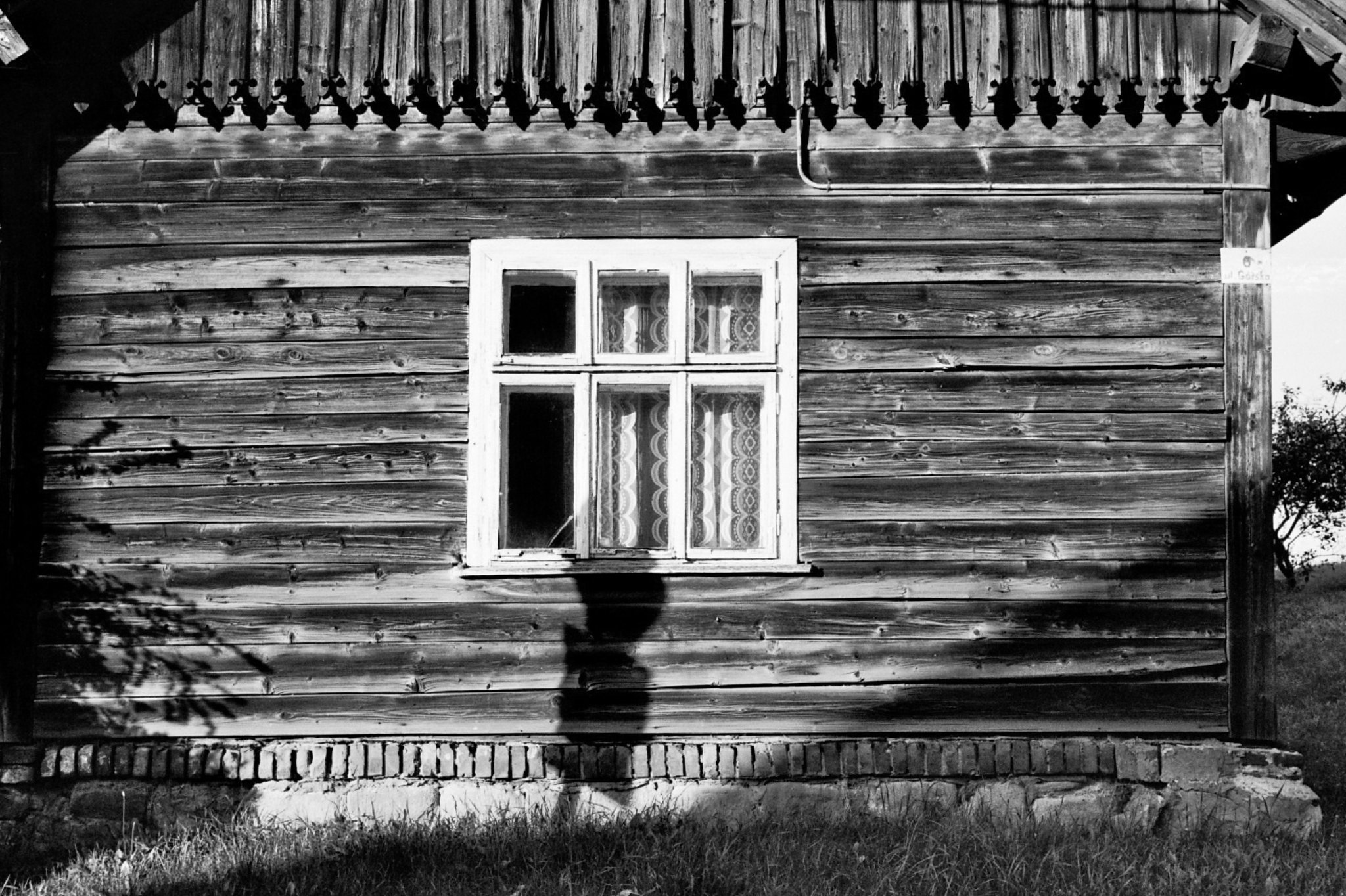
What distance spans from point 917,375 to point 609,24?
212 centimetres

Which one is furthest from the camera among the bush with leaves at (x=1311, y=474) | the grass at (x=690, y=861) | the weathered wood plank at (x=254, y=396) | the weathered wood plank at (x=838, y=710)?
the bush with leaves at (x=1311, y=474)

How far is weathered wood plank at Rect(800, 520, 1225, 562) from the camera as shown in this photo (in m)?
5.29

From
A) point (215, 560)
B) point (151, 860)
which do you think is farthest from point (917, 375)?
point (151, 860)

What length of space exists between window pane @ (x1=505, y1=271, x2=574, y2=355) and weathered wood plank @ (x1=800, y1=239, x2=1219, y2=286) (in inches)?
42.9

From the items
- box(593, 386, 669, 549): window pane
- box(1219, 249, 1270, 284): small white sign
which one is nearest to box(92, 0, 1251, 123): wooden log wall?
box(1219, 249, 1270, 284): small white sign

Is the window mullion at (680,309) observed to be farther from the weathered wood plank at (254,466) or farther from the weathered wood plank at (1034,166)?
the weathered wood plank at (254,466)

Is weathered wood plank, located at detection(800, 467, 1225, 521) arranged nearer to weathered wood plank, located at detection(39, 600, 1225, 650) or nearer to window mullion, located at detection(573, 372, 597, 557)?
weathered wood plank, located at detection(39, 600, 1225, 650)

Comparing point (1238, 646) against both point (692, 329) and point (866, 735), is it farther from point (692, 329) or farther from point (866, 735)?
point (692, 329)

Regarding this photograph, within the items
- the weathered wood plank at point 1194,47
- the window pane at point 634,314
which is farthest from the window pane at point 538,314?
the weathered wood plank at point 1194,47

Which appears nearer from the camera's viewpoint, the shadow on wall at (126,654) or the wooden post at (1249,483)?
the wooden post at (1249,483)

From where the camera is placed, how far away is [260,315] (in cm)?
542

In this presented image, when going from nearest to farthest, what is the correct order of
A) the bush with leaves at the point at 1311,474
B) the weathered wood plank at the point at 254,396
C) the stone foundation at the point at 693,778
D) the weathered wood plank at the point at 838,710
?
the stone foundation at the point at 693,778
the weathered wood plank at the point at 838,710
the weathered wood plank at the point at 254,396
the bush with leaves at the point at 1311,474

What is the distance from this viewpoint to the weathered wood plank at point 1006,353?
5.33 m

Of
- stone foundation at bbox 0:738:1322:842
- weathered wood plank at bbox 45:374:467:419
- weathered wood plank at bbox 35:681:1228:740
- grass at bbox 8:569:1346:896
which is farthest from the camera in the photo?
weathered wood plank at bbox 45:374:467:419
